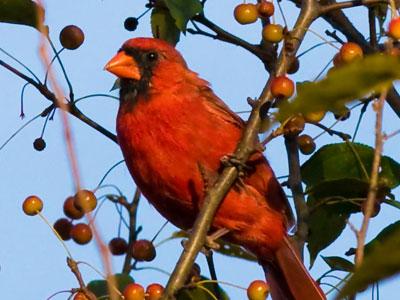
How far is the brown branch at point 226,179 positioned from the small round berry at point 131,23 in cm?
80

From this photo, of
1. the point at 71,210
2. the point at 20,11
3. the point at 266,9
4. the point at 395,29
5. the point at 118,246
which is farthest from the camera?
the point at 118,246

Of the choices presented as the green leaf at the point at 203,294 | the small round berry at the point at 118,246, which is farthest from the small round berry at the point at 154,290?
the small round berry at the point at 118,246

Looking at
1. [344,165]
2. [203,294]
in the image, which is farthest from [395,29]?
[203,294]

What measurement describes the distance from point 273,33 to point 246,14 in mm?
254

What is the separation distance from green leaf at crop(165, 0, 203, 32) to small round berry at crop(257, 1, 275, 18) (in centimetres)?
Result: 32

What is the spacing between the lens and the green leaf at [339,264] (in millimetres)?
2729

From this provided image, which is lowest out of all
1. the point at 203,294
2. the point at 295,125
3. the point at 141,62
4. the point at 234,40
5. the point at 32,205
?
the point at 203,294

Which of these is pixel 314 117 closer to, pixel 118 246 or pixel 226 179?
pixel 226 179

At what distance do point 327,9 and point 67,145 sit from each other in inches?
68.5

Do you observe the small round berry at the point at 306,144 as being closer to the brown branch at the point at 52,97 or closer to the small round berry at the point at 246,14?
the small round berry at the point at 246,14

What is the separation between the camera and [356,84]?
3.01ft

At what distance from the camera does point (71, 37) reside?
9.69ft

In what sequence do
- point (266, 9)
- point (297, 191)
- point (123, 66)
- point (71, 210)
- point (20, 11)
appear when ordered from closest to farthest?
point (297, 191), point (20, 11), point (266, 9), point (71, 210), point (123, 66)

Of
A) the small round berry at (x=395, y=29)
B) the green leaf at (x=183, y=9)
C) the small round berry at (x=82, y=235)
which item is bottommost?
the small round berry at (x=395, y=29)
